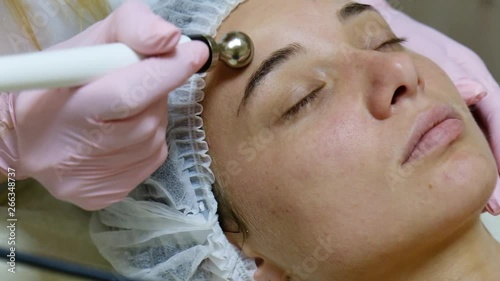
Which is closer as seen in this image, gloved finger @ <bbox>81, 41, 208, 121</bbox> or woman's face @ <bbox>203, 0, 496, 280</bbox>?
gloved finger @ <bbox>81, 41, 208, 121</bbox>

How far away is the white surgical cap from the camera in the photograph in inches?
43.5

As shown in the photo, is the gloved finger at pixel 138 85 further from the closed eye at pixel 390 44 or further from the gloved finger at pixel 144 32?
the closed eye at pixel 390 44

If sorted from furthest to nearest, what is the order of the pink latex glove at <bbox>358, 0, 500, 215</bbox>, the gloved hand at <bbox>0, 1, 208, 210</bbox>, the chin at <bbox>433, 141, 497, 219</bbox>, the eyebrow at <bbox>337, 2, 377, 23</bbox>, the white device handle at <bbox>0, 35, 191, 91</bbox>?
the pink latex glove at <bbox>358, 0, 500, 215</bbox>
the eyebrow at <bbox>337, 2, 377, 23</bbox>
the chin at <bbox>433, 141, 497, 219</bbox>
the gloved hand at <bbox>0, 1, 208, 210</bbox>
the white device handle at <bbox>0, 35, 191, 91</bbox>

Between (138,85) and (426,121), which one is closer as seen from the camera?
(138,85)

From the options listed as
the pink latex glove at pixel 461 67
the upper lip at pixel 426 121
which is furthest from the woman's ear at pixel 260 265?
the pink latex glove at pixel 461 67

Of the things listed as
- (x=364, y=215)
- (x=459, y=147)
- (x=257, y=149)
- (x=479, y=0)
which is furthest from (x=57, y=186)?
(x=479, y=0)

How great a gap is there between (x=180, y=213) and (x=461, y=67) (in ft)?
2.76

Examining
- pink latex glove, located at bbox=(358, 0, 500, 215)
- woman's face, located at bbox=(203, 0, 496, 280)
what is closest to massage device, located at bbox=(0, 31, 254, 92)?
woman's face, located at bbox=(203, 0, 496, 280)

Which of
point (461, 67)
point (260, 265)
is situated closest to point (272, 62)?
point (260, 265)

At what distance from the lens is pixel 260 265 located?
3.96 feet

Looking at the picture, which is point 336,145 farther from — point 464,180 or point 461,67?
point 461,67

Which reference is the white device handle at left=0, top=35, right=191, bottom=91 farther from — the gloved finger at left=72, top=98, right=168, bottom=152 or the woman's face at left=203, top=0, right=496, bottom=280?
the woman's face at left=203, top=0, right=496, bottom=280

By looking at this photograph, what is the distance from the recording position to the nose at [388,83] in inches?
38.5

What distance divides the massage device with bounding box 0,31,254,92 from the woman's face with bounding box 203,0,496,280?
14 centimetres
